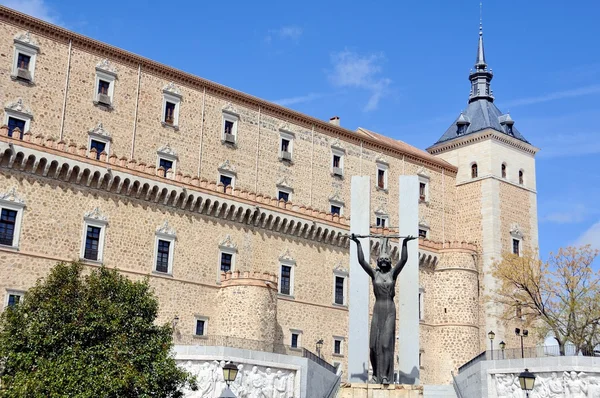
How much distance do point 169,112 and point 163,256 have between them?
7.72 m

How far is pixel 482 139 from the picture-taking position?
54875mm

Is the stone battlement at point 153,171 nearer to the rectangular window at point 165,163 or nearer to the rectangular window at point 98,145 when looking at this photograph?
the rectangular window at point 98,145

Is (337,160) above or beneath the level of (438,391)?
above

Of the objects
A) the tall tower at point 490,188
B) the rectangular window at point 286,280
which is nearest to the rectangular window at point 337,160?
the rectangular window at point 286,280

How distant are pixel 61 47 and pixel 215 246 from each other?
1162 centimetres

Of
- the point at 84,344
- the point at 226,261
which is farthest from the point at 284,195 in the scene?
the point at 84,344

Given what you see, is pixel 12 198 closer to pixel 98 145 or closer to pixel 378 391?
pixel 98 145

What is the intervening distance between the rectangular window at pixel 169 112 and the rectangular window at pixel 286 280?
9272 millimetres

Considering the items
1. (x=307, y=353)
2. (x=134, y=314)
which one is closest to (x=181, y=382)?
(x=134, y=314)

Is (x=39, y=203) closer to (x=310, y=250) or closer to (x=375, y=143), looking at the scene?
(x=310, y=250)

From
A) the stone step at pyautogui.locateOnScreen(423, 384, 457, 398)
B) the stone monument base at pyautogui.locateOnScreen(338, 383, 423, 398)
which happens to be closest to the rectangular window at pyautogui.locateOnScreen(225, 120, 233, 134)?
the stone step at pyautogui.locateOnScreen(423, 384, 457, 398)

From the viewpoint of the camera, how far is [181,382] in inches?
925

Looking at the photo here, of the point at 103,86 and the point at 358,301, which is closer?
the point at 358,301

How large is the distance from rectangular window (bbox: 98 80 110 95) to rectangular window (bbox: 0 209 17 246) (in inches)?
320
